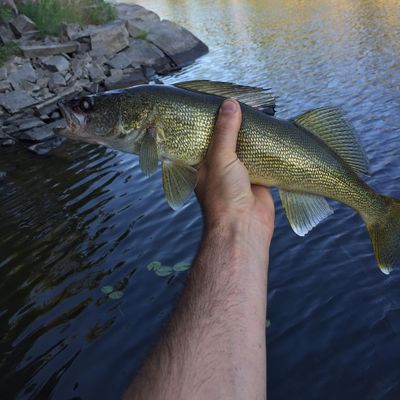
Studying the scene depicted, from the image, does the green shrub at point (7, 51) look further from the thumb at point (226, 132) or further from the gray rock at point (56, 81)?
the thumb at point (226, 132)

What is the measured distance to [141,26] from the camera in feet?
99.0

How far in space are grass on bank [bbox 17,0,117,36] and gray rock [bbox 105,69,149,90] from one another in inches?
204

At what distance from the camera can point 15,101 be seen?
60.6 feet

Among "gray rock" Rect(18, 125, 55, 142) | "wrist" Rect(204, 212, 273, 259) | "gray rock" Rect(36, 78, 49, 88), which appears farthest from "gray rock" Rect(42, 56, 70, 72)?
"wrist" Rect(204, 212, 273, 259)

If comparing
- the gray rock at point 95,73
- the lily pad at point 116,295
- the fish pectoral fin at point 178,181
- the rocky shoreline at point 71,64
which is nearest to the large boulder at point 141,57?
the rocky shoreline at point 71,64

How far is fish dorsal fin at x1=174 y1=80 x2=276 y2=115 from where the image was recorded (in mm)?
3492

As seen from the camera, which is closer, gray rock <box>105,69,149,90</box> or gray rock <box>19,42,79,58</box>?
gray rock <box>19,42,79,58</box>

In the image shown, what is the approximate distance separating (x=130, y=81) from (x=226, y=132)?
21.4m

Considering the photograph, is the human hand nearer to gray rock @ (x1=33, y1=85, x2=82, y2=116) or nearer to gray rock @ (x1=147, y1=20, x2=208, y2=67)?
gray rock @ (x1=33, y1=85, x2=82, y2=116)

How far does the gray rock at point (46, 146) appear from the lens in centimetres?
1570

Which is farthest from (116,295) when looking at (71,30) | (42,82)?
(71,30)

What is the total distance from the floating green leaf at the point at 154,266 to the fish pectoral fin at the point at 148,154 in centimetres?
457

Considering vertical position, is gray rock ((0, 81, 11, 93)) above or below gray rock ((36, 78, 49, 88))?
above

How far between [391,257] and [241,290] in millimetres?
1797
